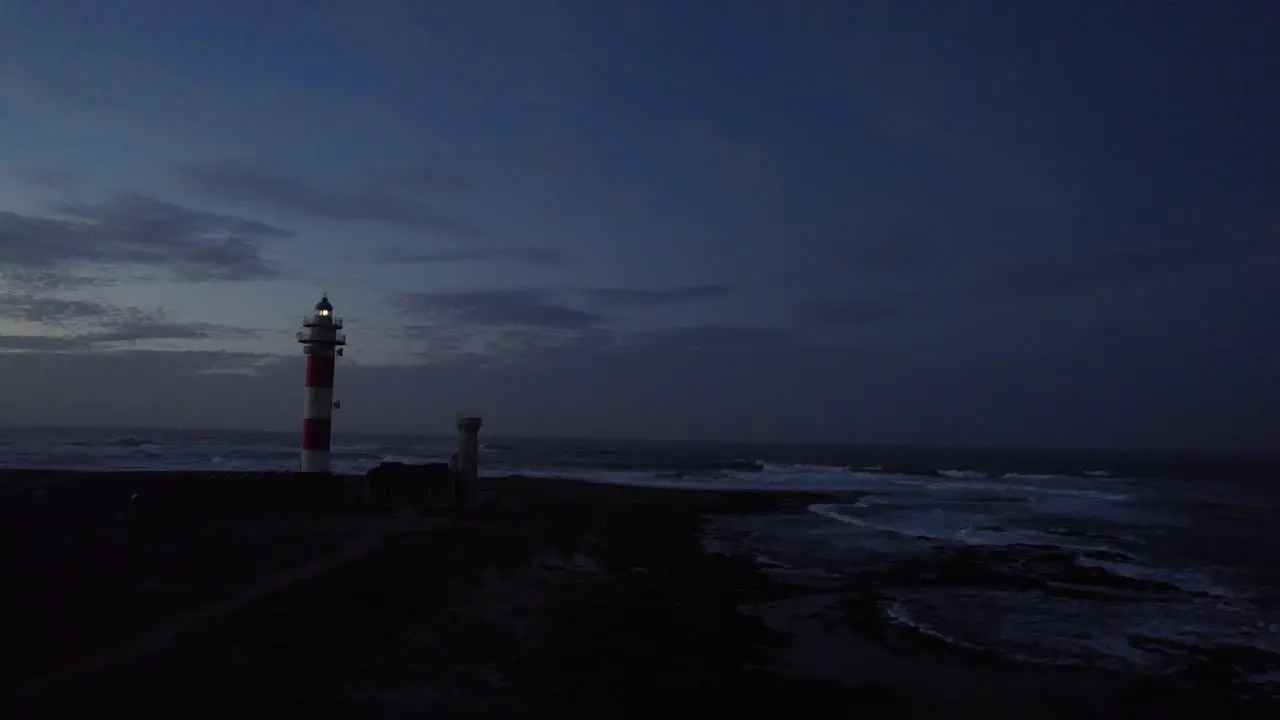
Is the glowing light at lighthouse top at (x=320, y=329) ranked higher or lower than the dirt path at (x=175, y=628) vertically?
higher

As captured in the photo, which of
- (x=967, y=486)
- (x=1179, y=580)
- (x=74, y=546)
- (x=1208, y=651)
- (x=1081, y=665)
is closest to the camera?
(x=1081, y=665)

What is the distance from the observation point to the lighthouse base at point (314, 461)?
22091 mm

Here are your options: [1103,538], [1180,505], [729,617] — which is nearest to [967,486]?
[1180,505]

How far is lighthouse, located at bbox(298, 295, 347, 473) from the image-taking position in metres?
22.0

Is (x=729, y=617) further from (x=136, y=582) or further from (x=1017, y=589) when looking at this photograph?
(x=136, y=582)

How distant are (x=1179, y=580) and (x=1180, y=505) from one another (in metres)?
21.0

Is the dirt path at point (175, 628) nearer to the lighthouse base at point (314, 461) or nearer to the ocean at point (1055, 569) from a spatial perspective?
the lighthouse base at point (314, 461)

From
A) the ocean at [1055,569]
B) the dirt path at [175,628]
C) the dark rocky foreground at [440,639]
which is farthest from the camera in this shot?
the ocean at [1055,569]

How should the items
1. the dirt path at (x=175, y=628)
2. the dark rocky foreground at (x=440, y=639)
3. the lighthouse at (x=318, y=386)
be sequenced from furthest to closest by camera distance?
the lighthouse at (x=318, y=386)
the dark rocky foreground at (x=440, y=639)
the dirt path at (x=175, y=628)

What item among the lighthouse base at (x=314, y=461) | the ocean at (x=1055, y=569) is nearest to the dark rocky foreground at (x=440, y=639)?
the ocean at (x=1055, y=569)

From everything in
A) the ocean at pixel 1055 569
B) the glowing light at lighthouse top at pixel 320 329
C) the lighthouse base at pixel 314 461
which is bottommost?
the ocean at pixel 1055 569

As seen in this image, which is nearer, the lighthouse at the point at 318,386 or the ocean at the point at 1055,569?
the ocean at the point at 1055,569

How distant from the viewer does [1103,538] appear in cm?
2170

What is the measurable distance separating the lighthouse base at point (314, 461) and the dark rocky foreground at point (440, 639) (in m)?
4.80
